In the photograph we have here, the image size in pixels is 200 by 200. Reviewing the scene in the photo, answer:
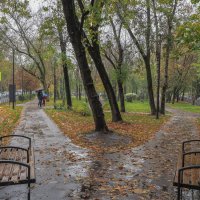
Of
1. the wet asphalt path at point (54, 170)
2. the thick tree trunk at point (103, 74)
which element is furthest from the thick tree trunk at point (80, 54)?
the thick tree trunk at point (103, 74)

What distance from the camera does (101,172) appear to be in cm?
784

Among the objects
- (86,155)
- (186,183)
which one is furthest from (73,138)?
(186,183)

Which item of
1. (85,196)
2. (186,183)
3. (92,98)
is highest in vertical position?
(92,98)

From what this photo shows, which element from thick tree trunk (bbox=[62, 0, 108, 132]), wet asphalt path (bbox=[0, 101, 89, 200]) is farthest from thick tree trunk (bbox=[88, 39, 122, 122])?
wet asphalt path (bbox=[0, 101, 89, 200])

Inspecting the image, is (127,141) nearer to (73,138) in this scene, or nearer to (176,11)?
(73,138)

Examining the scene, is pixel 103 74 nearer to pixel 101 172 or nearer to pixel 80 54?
pixel 80 54

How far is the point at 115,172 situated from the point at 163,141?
5.49 m

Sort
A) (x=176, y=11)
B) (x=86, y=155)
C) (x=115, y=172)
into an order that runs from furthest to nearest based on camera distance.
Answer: (x=176, y=11)
(x=86, y=155)
(x=115, y=172)

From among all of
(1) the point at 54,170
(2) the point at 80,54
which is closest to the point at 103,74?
(2) the point at 80,54

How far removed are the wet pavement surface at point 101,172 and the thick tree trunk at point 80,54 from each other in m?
1.18

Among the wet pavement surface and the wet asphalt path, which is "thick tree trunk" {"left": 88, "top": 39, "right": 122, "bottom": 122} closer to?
the wet asphalt path

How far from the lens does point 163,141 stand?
12945mm

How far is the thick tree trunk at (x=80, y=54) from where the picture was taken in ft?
39.6

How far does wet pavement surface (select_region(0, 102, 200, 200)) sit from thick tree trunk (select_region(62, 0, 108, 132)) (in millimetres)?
1180
